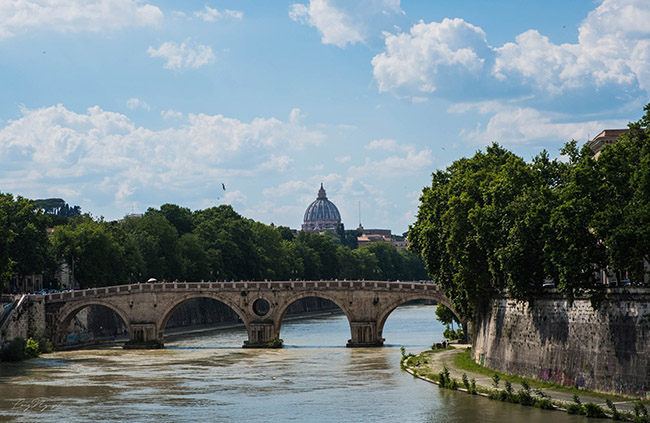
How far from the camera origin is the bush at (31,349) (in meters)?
84.3

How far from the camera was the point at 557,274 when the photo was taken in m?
54.4

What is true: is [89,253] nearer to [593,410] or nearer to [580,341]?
[580,341]

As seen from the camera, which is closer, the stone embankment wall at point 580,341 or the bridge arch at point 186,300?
the stone embankment wall at point 580,341

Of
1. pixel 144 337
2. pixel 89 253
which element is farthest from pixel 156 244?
pixel 144 337

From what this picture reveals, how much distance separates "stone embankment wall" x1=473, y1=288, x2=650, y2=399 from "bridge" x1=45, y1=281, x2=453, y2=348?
96.8 feet

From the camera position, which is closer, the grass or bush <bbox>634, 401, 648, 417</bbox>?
bush <bbox>634, 401, 648, 417</bbox>

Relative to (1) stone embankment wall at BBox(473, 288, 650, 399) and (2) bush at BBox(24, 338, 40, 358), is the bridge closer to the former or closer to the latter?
(2) bush at BBox(24, 338, 40, 358)

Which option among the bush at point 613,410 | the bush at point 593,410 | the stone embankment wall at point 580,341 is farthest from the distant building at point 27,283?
the bush at point 613,410

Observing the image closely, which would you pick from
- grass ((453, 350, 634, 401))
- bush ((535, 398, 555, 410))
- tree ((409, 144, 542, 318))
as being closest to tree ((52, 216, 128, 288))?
tree ((409, 144, 542, 318))

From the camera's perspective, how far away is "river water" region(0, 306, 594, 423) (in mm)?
51688

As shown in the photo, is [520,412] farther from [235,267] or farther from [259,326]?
[235,267]

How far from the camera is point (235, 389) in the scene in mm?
63000

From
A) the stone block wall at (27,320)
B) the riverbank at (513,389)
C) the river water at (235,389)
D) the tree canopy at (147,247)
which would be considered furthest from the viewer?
the tree canopy at (147,247)

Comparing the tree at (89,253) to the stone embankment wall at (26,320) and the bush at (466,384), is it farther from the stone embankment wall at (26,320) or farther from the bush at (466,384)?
the bush at (466,384)
